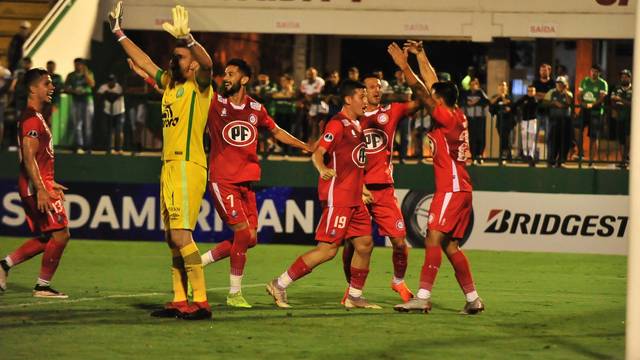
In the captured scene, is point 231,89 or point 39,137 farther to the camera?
point 39,137

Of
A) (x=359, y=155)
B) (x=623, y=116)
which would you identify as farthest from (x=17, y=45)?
(x=359, y=155)

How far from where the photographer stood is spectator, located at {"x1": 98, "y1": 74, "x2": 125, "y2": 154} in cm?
2209

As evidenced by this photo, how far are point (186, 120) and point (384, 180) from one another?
2.76 metres

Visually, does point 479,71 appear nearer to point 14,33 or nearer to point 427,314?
point 14,33

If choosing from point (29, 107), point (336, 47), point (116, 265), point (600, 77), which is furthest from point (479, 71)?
point (29, 107)

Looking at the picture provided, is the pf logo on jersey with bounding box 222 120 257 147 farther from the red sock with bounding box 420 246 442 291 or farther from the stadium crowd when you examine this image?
the stadium crowd

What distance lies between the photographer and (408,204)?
68.8 feet

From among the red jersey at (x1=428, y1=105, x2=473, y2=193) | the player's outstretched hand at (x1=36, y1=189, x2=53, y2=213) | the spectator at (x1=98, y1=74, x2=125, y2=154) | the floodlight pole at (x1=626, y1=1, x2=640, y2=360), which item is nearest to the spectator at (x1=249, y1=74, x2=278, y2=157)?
the spectator at (x1=98, y1=74, x2=125, y2=154)

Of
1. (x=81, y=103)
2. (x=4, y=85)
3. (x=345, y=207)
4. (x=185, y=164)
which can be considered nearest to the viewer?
(x=185, y=164)

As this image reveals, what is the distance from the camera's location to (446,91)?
12750 mm

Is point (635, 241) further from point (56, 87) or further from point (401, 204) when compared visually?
point (56, 87)

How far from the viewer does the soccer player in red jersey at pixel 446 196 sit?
1273 cm

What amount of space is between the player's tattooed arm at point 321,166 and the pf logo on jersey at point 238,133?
116 cm

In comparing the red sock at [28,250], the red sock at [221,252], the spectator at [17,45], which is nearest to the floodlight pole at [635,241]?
the red sock at [221,252]
